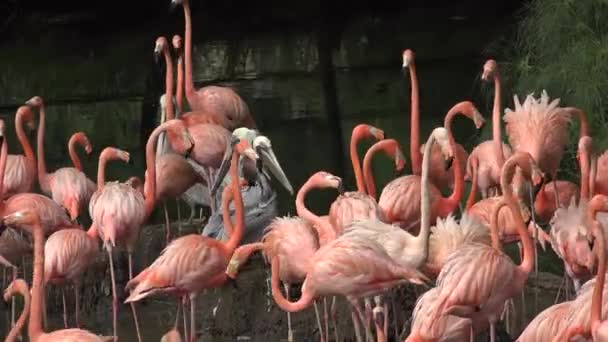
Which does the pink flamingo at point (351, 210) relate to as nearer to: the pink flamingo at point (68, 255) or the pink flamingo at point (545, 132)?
the pink flamingo at point (545, 132)

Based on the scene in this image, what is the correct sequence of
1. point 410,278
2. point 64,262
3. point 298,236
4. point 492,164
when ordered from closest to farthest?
point 410,278 < point 298,236 < point 64,262 < point 492,164

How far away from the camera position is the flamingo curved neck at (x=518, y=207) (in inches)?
216

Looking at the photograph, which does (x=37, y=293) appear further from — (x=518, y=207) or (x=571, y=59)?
(x=571, y=59)

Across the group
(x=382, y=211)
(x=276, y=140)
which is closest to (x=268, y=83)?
(x=276, y=140)

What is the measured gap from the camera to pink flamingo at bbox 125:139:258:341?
5965 millimetres

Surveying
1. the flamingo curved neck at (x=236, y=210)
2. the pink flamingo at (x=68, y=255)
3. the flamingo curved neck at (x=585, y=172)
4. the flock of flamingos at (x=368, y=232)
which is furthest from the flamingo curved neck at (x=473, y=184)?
the pink flamingo at (x=68, y=255)

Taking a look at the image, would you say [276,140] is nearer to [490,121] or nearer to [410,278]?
[490,121]

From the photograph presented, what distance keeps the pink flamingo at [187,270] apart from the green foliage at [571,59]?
9.34 ft

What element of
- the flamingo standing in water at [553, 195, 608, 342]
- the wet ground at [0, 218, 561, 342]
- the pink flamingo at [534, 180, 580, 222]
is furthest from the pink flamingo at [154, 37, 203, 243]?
the flamingo standing in water at [553, 195, 608, 342]

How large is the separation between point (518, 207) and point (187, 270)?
4.76 ft

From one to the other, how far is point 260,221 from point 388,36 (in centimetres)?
756

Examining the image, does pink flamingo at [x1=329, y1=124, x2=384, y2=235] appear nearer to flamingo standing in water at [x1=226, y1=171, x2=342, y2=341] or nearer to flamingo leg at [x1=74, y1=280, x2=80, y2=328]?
flamingo standing in water at [x1=226, y1=171, x2=342, y2=341]

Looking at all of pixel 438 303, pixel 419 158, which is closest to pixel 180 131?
pixel 419 158

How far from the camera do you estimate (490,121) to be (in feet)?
29.8
